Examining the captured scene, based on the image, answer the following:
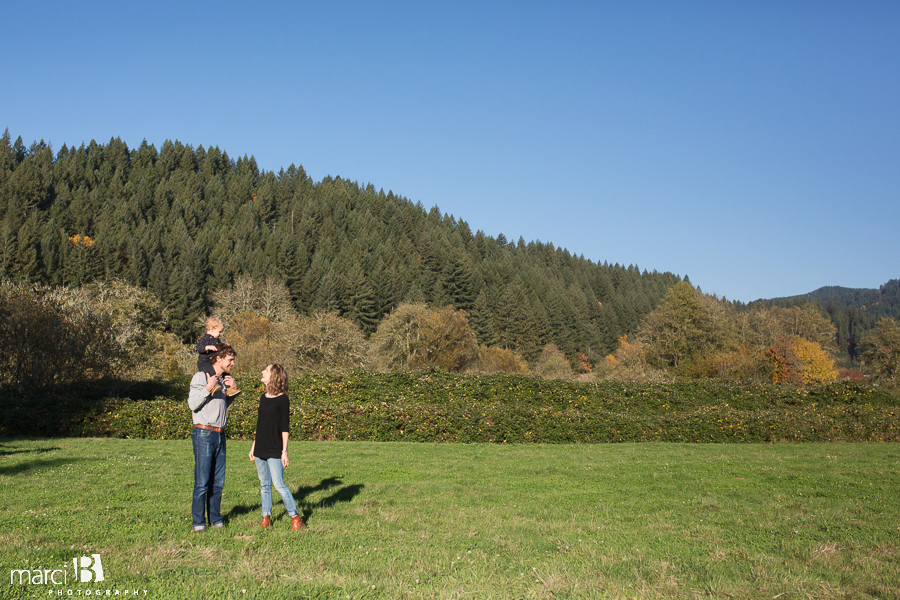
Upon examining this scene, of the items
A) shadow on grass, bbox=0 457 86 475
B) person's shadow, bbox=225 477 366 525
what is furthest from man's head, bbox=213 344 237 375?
shadow on grass, bbox=0 457 86 475

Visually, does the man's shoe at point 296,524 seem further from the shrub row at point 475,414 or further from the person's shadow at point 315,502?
the shrub row at point 475,414

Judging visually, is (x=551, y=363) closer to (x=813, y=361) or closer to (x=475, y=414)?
(x=813, y=361)

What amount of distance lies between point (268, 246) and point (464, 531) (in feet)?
329

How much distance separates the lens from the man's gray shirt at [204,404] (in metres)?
6.74

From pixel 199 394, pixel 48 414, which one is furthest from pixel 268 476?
pixel 48 414

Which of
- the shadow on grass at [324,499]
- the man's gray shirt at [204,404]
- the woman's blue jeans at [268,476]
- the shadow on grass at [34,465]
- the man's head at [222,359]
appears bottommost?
the shadow on grass at [324,499]

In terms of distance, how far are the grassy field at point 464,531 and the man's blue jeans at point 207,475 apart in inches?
10.2

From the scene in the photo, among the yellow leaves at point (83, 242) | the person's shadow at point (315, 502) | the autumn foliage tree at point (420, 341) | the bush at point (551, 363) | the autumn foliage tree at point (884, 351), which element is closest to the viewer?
the person's shadow at point (315, 502)

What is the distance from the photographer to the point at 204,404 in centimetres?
679

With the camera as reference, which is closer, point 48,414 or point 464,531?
point 464,531

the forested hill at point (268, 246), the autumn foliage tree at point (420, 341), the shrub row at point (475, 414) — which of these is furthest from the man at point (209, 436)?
the forested hill at point (268, 246)

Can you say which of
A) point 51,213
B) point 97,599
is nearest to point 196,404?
point 97,599

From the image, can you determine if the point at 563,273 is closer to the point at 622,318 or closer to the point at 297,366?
the point at 622,318

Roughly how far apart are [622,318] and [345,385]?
111098mm
